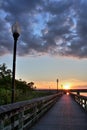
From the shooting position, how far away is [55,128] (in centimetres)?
1354

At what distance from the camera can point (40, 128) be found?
13.5 meters

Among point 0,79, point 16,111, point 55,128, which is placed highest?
point 0,79

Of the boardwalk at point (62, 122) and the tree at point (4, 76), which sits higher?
the tree at point (4, 76)

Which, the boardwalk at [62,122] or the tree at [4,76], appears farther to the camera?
the tree at [4,76]

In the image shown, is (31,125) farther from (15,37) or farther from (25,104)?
(15,37)

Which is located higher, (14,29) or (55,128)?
(14,29)

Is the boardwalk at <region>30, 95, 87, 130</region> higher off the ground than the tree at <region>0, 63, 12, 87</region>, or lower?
lower

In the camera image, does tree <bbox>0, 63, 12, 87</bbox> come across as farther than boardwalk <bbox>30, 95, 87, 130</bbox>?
Yes

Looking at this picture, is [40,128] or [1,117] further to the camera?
[40,128]

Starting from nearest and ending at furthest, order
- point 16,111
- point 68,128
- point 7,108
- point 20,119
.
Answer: point 7,108 < point 16,111 < point 20,119 < point 68,128

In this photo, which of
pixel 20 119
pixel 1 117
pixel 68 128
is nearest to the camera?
pixel 1 117

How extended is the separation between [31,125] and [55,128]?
1.09 metres

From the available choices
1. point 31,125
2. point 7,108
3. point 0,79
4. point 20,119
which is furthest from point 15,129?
point 0,79

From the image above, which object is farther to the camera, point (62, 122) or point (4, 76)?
point (4, 76)
